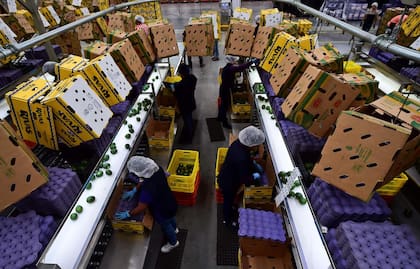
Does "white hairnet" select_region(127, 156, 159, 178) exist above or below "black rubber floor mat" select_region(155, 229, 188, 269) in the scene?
above

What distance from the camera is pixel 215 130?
4.56 metres

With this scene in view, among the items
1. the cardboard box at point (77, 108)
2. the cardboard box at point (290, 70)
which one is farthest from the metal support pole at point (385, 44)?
the cardboard box at point (77, 108)

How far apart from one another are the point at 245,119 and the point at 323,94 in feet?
9.01

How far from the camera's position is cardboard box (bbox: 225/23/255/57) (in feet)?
12.1

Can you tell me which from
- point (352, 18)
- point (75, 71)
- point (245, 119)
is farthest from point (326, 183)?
point (352, 18)

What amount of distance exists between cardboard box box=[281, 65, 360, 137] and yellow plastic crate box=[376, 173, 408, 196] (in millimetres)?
1159

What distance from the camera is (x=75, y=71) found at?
225cm

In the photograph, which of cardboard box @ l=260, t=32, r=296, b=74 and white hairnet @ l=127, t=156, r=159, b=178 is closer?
white hairnet @ l=127, t=156, r=159, b=178

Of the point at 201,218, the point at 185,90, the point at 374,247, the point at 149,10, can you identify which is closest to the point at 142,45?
the point at 185,90

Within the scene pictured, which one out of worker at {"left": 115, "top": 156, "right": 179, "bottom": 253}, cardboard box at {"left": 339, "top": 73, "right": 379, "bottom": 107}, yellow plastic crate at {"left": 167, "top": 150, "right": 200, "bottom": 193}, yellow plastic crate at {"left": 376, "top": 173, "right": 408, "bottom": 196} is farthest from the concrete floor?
cardboard box at {"left": 339, "top": 73, "right": 379, "bottom": 107}

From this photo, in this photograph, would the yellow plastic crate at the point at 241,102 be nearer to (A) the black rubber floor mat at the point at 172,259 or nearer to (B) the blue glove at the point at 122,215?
(A) the black rubber floor mat at the point at 172,259

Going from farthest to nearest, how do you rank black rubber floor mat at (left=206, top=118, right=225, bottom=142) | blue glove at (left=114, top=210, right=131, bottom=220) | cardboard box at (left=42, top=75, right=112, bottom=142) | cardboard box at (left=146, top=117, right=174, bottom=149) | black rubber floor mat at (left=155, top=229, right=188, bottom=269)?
1. black rubber floor mat at (left=206, top=118, right=225, bottom=142)
2. cardboard box at (left=146, top=117, right=174, bottom=149)
3. black rubber floor mat at (left=155, top=229, right=188, bottom=269)
4. blue glove at (left=114, top=210, right=131, bottom=220)
5. cardboard box at (left=42, top=75, right=112, bottom=142)

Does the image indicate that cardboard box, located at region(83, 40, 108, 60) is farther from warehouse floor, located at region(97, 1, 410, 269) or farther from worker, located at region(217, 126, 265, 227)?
worker, located at region(217, 126, 265, 227)

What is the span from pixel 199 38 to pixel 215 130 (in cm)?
168
